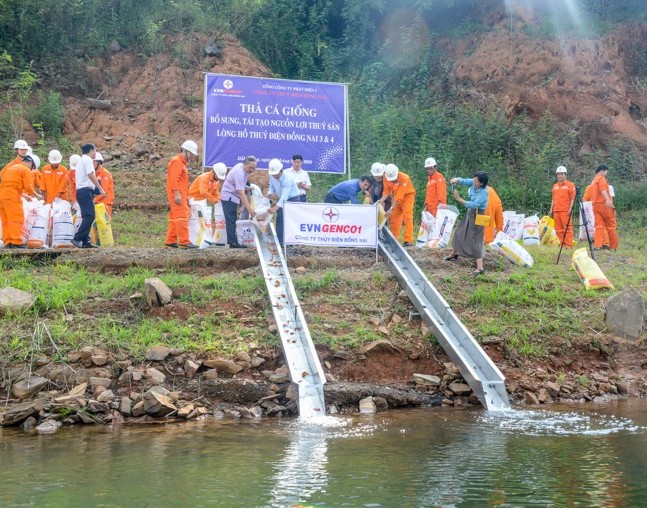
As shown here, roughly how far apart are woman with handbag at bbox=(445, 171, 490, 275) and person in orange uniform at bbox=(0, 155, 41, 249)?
22.8 ft

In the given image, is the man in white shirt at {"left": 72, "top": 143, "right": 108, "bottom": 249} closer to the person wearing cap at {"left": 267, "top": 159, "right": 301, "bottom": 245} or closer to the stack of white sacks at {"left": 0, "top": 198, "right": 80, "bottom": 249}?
the stack of white sacks at {"left": 0, "top": 198, "right": 80, "bottom": 249}

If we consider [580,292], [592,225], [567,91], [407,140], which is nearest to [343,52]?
[407,140]

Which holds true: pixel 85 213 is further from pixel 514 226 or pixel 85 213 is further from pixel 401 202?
pixel 514 226

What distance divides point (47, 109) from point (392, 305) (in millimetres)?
15218

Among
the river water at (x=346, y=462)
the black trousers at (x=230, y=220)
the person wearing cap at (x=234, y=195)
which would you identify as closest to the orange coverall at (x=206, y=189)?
the person wearing cap at (x=234, y=195)

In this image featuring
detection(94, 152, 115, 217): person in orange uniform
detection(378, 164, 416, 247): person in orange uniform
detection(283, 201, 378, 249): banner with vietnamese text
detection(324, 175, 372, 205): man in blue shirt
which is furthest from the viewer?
detection(94, 152, 115, 217): person in orange uniform

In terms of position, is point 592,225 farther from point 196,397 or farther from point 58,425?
point 58,425

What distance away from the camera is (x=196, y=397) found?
9.64m

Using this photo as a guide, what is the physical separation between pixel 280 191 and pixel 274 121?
8.18ft

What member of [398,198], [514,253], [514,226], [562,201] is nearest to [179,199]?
[398,198]

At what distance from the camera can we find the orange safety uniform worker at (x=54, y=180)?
15.5m

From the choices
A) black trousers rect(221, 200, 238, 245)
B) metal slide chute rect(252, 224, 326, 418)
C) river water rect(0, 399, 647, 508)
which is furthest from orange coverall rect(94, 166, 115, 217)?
river water rect(0, 399, 647, 508)

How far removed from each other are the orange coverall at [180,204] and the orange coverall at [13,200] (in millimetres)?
2294

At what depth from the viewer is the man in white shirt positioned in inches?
538
